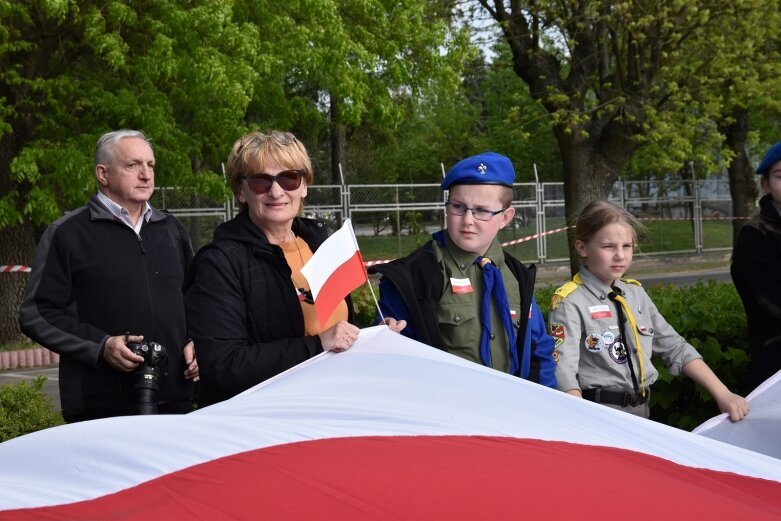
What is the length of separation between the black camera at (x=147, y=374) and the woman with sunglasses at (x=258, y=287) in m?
0.68

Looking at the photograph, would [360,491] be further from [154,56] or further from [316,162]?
[316,162]

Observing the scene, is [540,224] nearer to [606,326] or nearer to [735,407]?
[606,326]

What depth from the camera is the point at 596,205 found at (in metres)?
Answer: 4.61

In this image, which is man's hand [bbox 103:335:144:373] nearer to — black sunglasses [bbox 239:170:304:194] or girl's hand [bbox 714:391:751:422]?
black sunglasses [bbox 239:170:304:194]

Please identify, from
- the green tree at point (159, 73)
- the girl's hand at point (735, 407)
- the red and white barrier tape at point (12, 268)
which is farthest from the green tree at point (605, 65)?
the girl's hand at point (735, 407)

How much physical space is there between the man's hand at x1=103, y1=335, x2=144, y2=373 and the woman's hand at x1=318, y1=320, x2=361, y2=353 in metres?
1.15

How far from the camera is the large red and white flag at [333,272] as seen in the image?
11.3 ft

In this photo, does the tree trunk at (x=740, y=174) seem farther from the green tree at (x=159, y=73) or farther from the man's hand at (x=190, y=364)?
the man's hand at (x=190, y=364)

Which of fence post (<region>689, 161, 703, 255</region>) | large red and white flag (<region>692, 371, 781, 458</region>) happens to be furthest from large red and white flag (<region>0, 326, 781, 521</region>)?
fence post (<region>689, 161, 703, 255</region>)

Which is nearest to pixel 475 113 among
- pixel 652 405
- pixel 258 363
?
pixel 652 405

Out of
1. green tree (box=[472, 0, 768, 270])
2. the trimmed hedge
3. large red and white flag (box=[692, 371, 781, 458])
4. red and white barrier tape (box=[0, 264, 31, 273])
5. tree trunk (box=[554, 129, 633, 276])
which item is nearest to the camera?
large red and white flag (box=[692, 371, 781, 458])

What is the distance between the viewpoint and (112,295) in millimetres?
4590

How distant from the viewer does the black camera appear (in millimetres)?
4371

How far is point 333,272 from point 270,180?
0.45 meters
